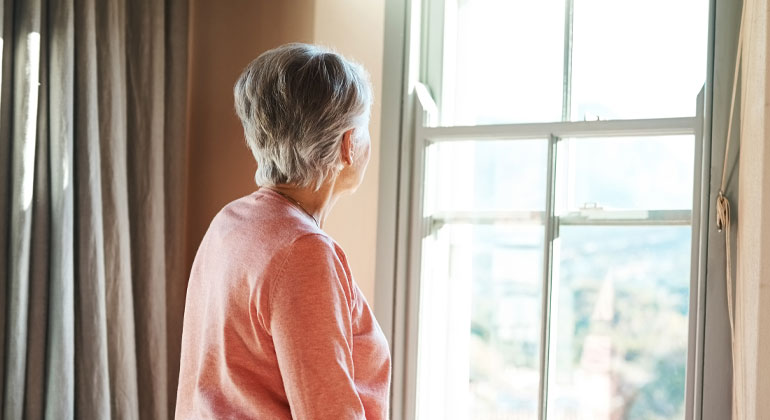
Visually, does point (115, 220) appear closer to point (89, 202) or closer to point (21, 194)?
point (89, 202)

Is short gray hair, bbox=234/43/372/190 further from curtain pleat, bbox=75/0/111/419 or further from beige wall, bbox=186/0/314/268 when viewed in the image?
beige wall, bbox=186/0/314/268

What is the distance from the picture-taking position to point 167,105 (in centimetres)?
221

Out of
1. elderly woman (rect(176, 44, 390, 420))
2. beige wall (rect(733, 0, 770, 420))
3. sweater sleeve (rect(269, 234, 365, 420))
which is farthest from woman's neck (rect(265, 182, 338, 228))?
beige wall (rect(733, 0, 770, 420))

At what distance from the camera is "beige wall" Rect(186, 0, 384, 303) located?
80.8 inches

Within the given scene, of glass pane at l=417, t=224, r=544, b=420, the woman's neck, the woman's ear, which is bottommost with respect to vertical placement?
glass pane at l=417, t=224, r=544, b=420

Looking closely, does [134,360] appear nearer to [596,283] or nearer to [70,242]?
[70,242]

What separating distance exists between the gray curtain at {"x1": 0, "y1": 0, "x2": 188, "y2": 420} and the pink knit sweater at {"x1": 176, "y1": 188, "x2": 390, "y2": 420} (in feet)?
2.42

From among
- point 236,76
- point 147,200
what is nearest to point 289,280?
point 147,200

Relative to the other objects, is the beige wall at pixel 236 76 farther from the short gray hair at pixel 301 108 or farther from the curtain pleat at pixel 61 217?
the short gray hair at pixel 301 108

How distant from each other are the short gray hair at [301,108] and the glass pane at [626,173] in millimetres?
793

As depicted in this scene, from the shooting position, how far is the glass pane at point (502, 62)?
1.92 metres

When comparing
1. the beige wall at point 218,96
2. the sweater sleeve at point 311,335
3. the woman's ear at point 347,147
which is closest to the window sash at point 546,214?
the beige wall at point 218,96

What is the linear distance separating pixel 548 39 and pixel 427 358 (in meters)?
0.80

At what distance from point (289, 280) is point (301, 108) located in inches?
9.5
